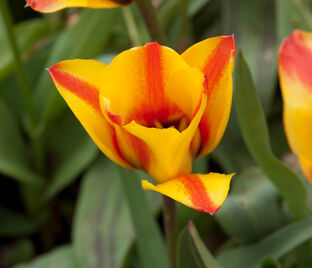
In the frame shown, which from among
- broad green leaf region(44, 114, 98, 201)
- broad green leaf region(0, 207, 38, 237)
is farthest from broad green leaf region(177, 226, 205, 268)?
broad green leaf region(0, 207, 38, 237)

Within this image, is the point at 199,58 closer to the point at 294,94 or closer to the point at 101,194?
the point at 294,94

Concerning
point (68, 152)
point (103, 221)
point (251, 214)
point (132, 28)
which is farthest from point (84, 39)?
point (251, 214)

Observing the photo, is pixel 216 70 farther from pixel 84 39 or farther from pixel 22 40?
pixel 22 40

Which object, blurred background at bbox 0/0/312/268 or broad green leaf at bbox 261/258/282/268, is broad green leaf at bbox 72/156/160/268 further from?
broad green leaf at bbox 261/258/282/268

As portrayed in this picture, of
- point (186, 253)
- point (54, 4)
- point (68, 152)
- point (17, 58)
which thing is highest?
point (54, 4)

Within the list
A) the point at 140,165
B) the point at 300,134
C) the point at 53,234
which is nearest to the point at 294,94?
the point at 300,134

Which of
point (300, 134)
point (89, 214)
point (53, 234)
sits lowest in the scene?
point (53, 234)

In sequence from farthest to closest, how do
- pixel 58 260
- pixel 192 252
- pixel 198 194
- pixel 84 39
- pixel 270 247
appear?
pixel 84 39 → pixel 58 260 → pixel 270 247 → pixel 192 252 → pixel 198 194
